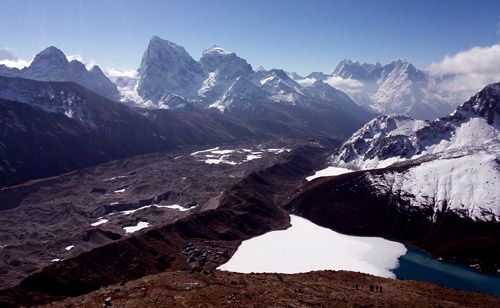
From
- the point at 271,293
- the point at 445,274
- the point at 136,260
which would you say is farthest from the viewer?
the point at 445,274

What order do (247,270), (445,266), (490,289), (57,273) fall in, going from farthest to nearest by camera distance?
(445,266) < (247,270) < (490,289) < (57,273)

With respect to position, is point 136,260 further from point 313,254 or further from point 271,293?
point 271,293

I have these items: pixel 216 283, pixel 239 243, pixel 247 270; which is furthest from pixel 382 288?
pixel 239 243

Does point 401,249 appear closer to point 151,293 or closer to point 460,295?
point 460,295

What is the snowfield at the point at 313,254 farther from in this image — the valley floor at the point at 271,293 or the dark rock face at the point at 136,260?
the valley floor at the point at 271,293

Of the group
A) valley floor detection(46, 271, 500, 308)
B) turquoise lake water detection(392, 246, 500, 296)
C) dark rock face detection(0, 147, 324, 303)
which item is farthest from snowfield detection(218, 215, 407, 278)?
valley floor detection(46, 271, 500, 308)

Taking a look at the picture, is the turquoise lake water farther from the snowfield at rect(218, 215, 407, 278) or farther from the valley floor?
the valley floor

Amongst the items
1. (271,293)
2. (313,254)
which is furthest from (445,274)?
(271,293)
